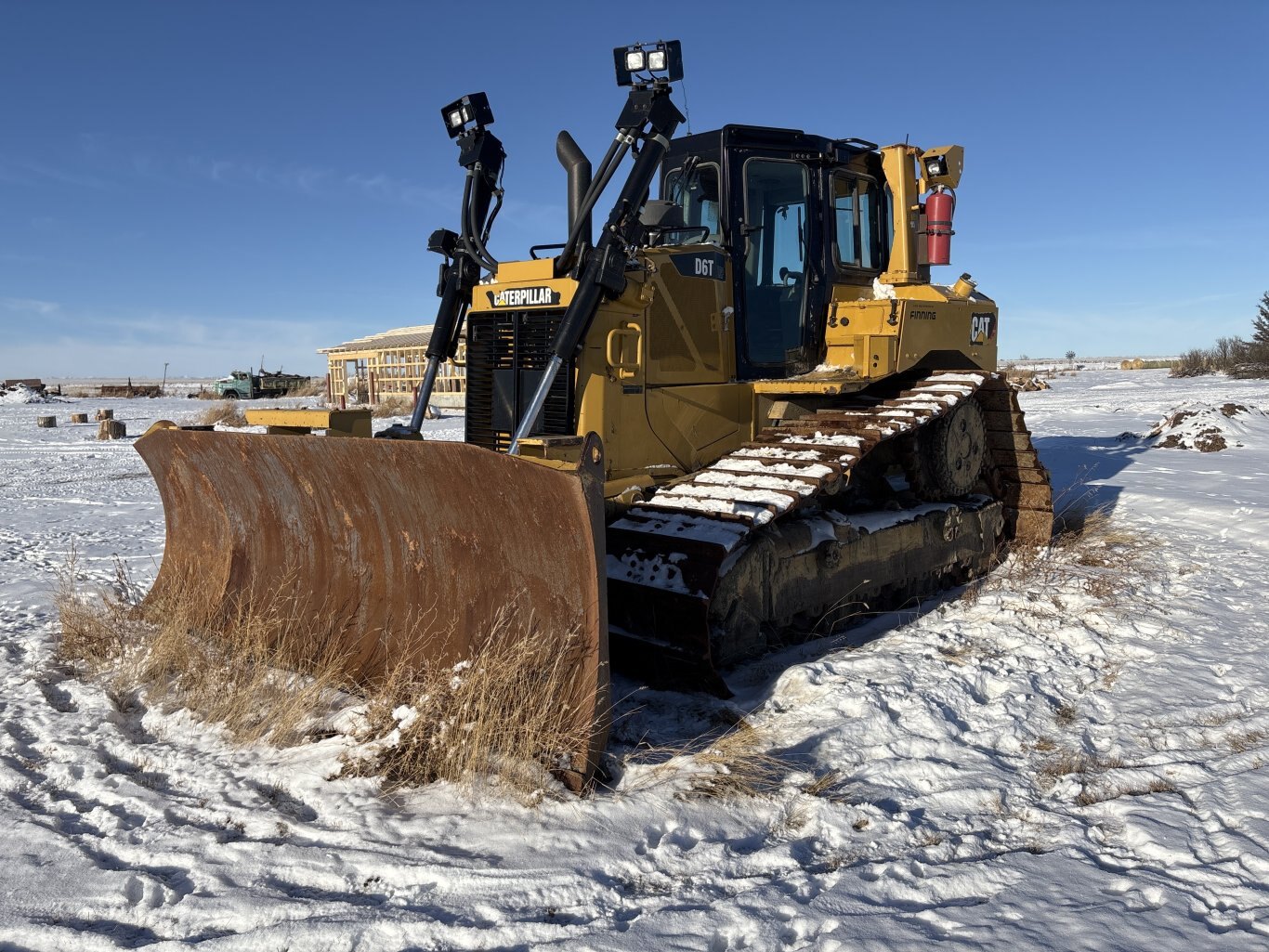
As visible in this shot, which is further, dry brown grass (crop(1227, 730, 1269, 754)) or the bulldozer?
the bulldozer

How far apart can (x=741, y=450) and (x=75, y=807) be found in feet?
12.7

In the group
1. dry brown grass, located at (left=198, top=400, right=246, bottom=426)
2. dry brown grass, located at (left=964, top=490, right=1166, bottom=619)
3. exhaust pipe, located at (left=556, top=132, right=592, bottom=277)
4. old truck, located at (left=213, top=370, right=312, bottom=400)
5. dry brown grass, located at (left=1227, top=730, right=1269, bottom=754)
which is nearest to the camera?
dry brown grass, located at (left=1227, top=730, right=1269, bottom=754)

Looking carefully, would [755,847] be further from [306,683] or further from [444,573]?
[306,683]

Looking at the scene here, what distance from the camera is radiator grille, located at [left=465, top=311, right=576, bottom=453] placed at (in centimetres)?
572

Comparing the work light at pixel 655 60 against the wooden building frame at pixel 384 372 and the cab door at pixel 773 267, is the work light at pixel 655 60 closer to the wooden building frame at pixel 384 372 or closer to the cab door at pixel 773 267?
the cab door at pixel 773 267

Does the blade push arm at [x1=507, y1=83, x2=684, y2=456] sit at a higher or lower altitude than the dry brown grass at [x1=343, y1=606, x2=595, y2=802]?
higher

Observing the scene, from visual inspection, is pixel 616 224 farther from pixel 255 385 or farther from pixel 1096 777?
pixel 255 385

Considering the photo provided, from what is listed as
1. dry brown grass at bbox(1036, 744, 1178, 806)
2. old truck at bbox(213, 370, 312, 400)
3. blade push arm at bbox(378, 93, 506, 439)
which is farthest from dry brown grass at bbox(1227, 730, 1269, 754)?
old truck at bbox(213, 370, 312, 400)

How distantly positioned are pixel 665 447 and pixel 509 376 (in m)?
1.08

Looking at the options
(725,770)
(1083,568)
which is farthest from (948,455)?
(725,770)

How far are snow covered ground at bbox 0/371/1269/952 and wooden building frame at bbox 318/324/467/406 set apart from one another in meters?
24.7

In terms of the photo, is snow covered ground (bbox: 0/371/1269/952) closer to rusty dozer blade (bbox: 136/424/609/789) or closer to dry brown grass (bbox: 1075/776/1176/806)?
dry brown grass (bbox: 1075/776/1176/806)

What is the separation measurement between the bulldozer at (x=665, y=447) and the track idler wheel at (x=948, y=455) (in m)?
0.02

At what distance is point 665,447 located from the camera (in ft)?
20.3
